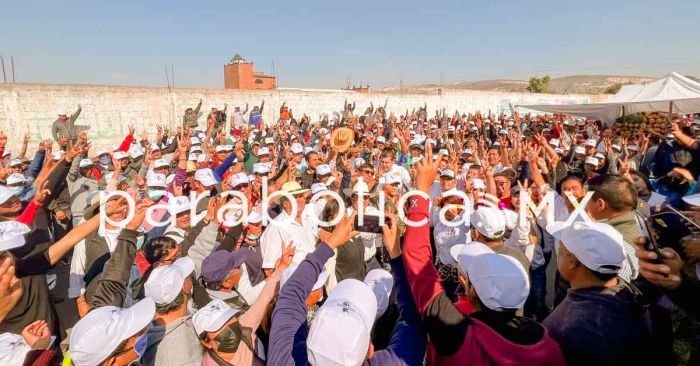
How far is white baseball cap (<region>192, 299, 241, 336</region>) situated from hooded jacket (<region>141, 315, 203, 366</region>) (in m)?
0.26

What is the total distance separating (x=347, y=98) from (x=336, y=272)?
20.6 metres

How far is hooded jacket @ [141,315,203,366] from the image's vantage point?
2.29 meters

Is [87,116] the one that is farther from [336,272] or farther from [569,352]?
[569,352]

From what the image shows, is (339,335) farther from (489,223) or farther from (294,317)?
(489,223)

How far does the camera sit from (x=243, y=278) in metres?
3.44

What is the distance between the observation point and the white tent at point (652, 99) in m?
11.4

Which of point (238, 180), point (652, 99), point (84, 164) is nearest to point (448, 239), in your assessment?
point (238, 180)

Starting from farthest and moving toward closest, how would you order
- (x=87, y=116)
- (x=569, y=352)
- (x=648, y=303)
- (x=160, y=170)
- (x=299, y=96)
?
(x=299, y=96)
(x=87, y=116)
(x=160, y=170)
(x=648, y=303)
(x=569, y=352)

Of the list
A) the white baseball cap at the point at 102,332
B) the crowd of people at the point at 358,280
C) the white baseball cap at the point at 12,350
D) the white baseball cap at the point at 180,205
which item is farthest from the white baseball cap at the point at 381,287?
the white baseball cap at the point at 180,205

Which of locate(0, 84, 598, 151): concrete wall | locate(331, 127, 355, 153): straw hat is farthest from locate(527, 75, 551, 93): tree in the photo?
locate(331, 127, 355, 153): straw hat

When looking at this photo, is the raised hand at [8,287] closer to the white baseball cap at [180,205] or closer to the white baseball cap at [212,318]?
the white baseball cap at [212,318]

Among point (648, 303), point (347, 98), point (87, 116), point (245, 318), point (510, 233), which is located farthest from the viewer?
point (347, 98)

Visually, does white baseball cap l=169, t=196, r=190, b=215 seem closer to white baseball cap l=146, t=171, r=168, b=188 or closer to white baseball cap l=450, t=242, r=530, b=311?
white baseball cap l=146, t=171, r=168, b=188

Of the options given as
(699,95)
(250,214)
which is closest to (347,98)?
(699,95)
